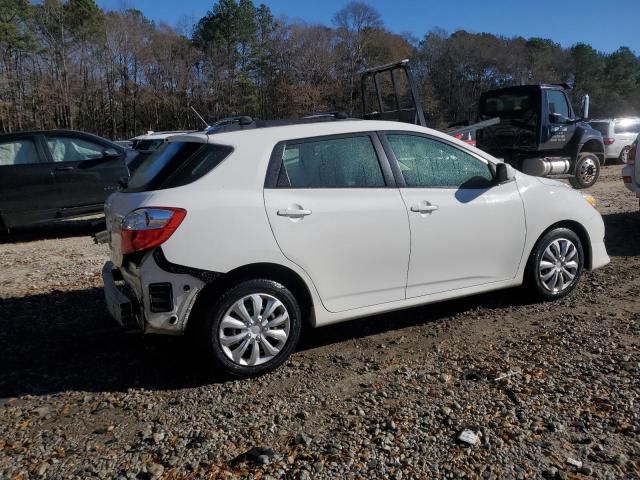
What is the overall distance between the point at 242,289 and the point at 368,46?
61.9 m

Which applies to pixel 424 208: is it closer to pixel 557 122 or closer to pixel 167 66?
pixel 557 122

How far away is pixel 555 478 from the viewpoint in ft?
8.52

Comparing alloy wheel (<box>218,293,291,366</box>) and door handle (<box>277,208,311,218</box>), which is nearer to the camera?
alloy wheel (<box>218,293,291,366</box>)

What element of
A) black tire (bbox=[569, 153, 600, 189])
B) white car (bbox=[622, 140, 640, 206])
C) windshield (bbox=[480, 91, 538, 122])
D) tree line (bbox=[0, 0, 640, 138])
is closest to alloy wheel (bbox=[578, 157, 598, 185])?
black tire (bbox=[569, 153, 600, 189])

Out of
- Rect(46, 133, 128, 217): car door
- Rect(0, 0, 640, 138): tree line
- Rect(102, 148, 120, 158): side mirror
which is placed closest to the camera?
Rect(46, 133, 128, 217): car door

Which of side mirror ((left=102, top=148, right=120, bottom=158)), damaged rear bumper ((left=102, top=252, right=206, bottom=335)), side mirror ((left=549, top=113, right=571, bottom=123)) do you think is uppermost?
side mirror ((left=549, top=113, right=571, bottom=123))

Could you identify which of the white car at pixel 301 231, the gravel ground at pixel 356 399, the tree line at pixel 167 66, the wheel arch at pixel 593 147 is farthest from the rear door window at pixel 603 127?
the tree line at pixel 167 66

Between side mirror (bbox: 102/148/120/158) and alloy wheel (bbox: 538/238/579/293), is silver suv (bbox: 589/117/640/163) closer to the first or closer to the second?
side mirror (bbox: 102/148/120/158)

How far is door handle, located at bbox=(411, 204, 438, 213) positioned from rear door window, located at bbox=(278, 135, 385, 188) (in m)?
0.30

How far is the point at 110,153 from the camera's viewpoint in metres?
9.13

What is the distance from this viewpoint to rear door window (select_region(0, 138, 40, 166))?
8562 mm

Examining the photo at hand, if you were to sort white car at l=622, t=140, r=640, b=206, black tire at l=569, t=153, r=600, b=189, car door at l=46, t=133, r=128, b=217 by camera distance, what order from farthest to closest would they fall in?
black tire at l=569, t=153, r=600, b=189 < car door at l=46, t=133, r=128, b=217 < white car at l=622, t=140, r=640, b=206

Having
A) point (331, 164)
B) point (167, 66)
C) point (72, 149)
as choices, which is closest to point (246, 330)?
point (331, 164)

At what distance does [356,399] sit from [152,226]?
5.29ft
